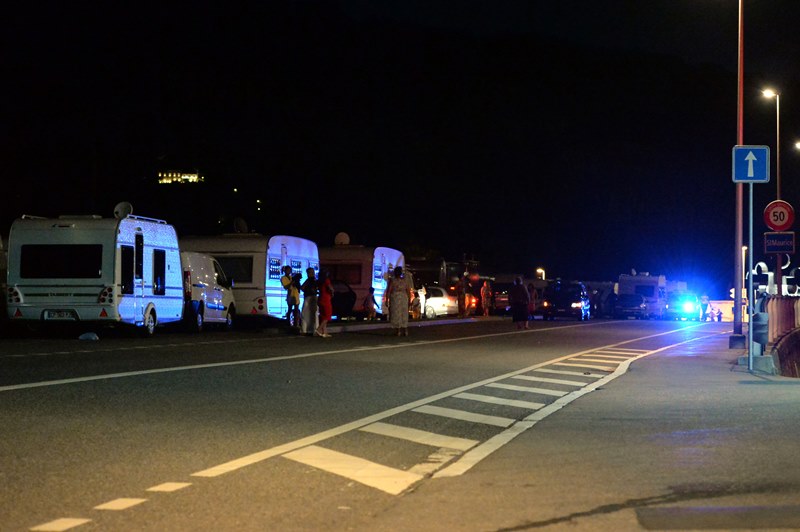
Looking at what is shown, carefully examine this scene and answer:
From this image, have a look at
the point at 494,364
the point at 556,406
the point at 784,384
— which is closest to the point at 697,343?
the point at 494,364

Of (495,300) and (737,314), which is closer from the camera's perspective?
(737,314)

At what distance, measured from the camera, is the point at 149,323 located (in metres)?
28.5

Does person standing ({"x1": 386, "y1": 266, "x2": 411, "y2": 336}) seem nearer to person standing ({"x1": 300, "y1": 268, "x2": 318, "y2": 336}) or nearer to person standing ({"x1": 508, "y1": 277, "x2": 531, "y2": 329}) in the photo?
person standing ({"x1": 300, "y1": 268, "x2": 318, "y2": 336})

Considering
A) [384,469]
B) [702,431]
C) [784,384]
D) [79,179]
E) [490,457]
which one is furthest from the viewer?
[79,179]

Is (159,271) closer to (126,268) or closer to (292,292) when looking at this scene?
(126,268)

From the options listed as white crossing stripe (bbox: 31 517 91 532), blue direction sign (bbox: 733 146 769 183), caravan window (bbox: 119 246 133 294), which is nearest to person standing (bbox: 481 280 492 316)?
caravan window (bbox: 119 246 133 294)

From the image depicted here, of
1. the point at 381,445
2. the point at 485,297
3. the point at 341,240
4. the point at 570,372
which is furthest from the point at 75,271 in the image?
the point at 485,297

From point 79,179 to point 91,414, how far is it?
6106 cm

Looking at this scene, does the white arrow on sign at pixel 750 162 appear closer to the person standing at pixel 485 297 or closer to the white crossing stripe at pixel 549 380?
the white crossing stripe at pixel 549 380

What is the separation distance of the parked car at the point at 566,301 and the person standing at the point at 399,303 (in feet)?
76.0

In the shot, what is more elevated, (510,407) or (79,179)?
(79,179)

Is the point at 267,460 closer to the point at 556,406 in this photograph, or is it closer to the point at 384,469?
the point at 384,469

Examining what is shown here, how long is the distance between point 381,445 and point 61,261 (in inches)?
742

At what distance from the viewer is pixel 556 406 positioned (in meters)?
13.4
